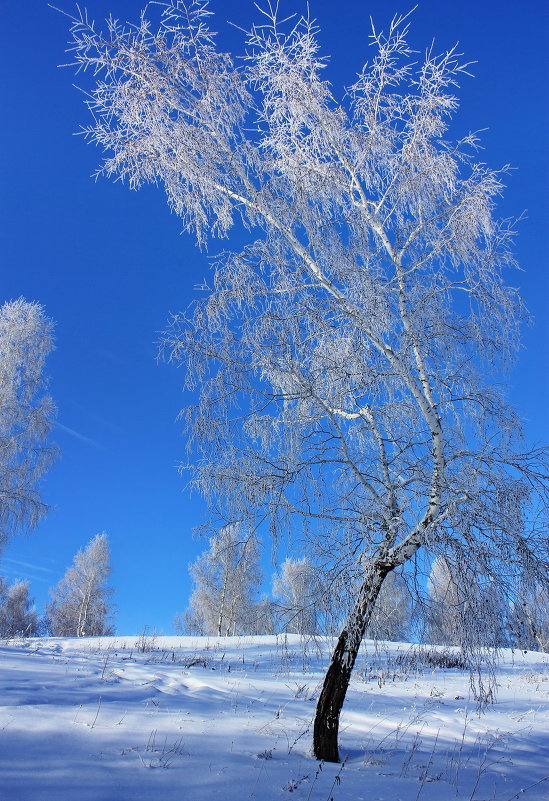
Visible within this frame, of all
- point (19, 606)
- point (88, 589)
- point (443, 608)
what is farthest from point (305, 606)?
point (19, 606)

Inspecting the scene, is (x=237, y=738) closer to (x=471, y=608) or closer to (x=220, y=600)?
(x=471, y=608)

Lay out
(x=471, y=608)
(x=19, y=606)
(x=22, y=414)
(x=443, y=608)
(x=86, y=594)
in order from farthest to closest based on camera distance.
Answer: (x=19, y=606) < (x=86, y=594) < (x=22, y=414) < (x=443, y=608) < (x=471, y=608)

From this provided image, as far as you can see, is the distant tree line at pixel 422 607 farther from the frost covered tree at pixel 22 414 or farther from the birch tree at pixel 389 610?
the frost covered tree at pixel 22 414

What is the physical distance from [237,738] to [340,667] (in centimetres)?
109

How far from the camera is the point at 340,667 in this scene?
4.59 metres

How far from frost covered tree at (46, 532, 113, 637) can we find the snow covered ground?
20.7 m

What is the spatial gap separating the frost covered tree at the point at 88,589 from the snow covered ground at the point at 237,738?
67.9ft

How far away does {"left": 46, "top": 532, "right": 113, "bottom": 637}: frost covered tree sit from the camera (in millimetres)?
27141

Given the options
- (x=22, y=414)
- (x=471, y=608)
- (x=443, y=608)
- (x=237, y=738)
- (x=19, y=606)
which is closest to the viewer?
(x=471, y=608)

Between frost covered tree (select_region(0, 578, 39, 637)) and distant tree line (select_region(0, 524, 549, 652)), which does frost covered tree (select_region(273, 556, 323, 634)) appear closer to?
distant tree line (select_region(0, 524, 549, 652))

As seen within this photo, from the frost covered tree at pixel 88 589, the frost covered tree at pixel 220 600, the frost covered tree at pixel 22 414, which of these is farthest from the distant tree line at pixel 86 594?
the frost covered tree at pixel 22 414

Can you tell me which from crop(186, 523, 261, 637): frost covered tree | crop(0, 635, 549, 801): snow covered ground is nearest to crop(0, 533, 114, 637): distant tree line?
crop(186, 523, 261, 637): frost covered tree

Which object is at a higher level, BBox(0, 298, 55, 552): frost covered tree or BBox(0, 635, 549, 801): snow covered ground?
BBox(0, 298, 55, 552): frost covered tree

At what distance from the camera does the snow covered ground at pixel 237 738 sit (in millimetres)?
3312
